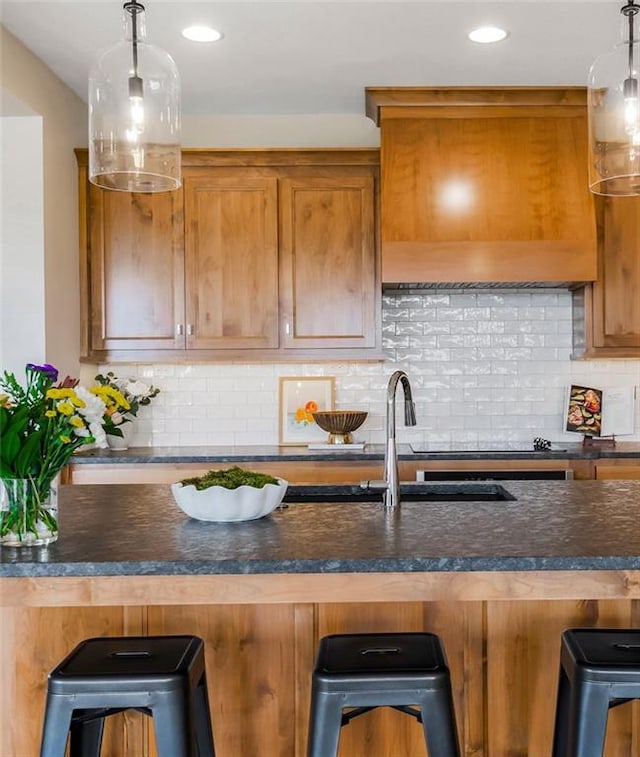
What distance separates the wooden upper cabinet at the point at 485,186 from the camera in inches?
143

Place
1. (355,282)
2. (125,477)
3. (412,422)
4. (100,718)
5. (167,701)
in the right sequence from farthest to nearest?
(355,282)
(125,477)
(412,422)
(100,718)
(167,701)

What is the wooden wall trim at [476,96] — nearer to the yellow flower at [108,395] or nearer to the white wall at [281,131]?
the white wall at [281,131]

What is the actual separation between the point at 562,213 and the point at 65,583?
304cm

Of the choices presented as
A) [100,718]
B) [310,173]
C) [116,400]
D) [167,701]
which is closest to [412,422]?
[116,400]

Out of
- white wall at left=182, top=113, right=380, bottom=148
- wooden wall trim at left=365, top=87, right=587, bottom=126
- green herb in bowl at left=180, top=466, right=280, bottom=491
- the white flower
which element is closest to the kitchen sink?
green herb in bowl at left=180, top=466, right=280, bottom=491

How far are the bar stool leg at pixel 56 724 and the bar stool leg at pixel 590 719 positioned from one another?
1.05m

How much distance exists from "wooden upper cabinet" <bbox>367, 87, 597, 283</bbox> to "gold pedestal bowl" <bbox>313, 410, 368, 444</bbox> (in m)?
0.73

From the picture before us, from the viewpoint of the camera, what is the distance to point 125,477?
359 centimetres

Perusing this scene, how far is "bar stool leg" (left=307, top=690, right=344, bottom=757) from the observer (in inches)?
58.8

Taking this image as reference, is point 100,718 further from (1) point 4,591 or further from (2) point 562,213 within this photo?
(2) point 562,213

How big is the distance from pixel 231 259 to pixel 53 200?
0.92 meters

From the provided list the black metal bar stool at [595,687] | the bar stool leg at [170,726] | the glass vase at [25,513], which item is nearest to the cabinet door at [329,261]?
the glass vase at [25,513]

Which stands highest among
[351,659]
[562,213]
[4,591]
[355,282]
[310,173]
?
[310,173]

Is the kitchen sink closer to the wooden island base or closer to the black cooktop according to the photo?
the wooden island base
